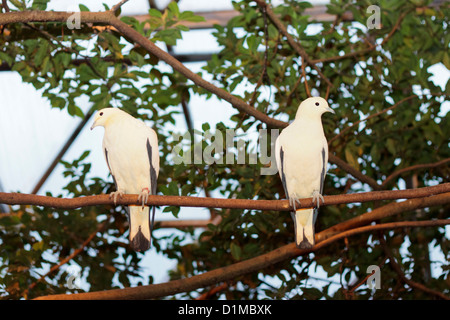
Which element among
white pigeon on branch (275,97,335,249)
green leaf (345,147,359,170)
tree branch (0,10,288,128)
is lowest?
white pigeon on branch (275,97,335,249)

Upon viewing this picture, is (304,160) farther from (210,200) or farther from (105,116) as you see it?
(105,116)

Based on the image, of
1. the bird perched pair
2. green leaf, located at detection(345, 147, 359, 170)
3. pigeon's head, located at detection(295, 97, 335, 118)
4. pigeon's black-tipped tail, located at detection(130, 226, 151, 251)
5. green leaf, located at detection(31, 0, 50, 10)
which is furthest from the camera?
green leaf, located at detection(345, 147, 359, 170)

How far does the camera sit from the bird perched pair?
120 inches

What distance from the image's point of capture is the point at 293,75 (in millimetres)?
4449

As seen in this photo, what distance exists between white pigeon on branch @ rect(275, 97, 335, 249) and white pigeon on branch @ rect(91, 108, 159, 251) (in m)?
0.78

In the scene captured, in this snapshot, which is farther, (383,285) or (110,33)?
(383,285)

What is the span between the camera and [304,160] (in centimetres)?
317

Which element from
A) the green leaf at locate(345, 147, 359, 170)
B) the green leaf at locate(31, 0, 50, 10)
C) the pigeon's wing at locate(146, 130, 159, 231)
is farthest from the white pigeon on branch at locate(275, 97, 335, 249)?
the green leaf at locate(31, 0, 50, 10)

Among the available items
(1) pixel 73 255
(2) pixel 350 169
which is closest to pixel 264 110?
(2) pixel 350 169

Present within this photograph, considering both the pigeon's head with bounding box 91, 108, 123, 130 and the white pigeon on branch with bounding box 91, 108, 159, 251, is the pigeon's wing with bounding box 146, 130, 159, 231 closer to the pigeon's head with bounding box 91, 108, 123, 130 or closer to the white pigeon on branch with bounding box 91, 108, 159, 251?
the white pigeon on branch with bounding box 91, 108, 159, 251

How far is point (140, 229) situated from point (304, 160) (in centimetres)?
102
